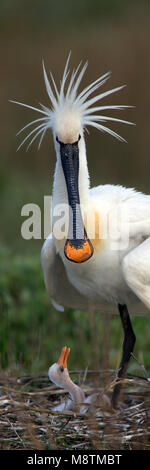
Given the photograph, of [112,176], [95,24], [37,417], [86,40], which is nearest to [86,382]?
[37,417]

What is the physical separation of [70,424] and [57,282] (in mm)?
1083

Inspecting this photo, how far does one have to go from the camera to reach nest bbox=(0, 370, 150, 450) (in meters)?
4.90

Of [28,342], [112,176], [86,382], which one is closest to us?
[86,382]

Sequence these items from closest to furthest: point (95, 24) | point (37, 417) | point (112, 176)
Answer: point (37, 417) < point (112, 176) < point (95, 24)

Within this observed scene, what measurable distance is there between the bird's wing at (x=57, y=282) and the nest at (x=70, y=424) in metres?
0.65

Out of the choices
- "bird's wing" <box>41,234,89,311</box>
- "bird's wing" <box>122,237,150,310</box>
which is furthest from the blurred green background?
"bird's wing" <box>122,237,150,310</box>

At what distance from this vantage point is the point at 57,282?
6.09 metres

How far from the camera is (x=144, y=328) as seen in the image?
8.59m

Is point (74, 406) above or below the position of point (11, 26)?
below

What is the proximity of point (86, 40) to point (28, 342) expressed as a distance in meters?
7.49

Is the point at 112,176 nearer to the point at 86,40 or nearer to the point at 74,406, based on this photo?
the point at 86,40

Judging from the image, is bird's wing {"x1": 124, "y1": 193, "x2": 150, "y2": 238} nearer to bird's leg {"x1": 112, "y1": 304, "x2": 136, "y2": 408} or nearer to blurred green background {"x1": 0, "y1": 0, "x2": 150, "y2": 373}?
bird's leg {"x1": 112, "y1": 304, "x2": 136, "y2": 408}

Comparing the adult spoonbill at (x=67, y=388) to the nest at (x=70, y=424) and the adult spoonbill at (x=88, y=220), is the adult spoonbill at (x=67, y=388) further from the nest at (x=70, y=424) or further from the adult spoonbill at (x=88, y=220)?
the adult spoonbill at (x=88, y=220)
